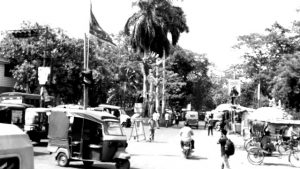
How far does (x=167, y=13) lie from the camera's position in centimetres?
4966

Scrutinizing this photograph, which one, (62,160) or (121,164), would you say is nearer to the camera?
(121,164)

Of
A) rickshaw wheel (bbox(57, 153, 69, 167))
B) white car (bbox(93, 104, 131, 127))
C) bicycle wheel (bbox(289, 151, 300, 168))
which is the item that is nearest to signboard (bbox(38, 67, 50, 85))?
white car (bbox(93, 104, 131, 127))

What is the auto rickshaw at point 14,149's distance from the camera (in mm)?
2918

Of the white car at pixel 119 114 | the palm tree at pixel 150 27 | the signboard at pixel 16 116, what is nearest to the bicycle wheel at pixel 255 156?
the signboard at pixel 16 116

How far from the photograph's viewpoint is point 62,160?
1493cm

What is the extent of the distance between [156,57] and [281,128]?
2438cm

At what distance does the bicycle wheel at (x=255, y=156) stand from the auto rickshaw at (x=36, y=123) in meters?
9.94

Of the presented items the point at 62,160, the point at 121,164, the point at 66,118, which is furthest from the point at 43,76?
the point at 121,164

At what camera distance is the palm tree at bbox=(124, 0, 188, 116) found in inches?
1885

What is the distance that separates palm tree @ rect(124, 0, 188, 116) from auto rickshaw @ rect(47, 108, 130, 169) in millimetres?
33082

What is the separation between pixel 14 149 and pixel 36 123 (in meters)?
19.4

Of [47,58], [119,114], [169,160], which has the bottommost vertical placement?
[169,160]

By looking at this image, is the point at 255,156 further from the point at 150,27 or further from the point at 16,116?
the point at 150,27

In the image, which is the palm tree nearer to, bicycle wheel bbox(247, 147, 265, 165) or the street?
the street
